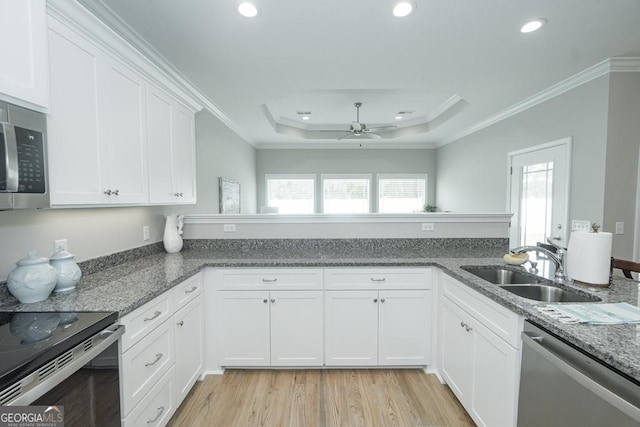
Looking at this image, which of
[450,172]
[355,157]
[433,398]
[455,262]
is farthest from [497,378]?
[355,157]

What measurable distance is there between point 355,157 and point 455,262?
15.1 ft

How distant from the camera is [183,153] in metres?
2.27

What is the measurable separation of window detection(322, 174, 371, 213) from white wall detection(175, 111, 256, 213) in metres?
1.93

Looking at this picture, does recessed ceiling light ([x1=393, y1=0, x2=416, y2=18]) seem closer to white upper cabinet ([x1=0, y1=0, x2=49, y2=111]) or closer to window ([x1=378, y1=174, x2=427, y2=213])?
white upper cabinet ([x1=0, y1=0, x2=49, y2=111])

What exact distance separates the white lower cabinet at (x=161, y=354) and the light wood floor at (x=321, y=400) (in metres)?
0.20

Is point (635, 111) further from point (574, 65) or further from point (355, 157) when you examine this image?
point (355, 157)

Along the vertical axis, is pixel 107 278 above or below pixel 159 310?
above

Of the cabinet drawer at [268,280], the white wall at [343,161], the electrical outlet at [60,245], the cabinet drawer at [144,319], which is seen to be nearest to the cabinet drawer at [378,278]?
the cabinet drawer at [268,280]

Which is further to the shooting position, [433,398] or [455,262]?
[455,262]

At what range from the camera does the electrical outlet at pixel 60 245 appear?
5.01 ft

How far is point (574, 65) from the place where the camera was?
2592mm

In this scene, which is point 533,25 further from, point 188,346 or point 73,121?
point 188,346

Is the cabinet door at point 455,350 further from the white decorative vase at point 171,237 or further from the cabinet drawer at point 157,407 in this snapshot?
the white decorative vase at point 171,237

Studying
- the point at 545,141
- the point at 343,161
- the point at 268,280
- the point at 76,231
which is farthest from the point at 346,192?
the point at 76,231
